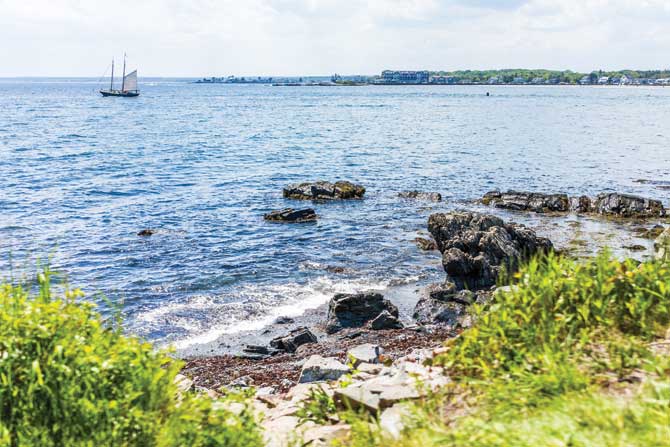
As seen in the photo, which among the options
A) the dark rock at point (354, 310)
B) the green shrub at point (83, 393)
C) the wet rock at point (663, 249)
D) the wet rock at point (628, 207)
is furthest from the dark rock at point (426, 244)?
the green shrub at point (83, 393)

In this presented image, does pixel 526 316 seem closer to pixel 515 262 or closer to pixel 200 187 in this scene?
pixel 515 262

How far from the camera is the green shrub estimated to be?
4.64 m

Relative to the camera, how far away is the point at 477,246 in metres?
21.4

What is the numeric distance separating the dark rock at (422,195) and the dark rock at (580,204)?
727 centimetres

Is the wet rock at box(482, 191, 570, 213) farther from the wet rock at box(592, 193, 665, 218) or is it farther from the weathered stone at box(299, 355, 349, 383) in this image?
the weathered stone at box(299, 355, 349, 383)

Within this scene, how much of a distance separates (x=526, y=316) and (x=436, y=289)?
12.9m

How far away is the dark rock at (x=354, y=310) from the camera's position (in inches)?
657

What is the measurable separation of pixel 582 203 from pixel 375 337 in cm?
2115

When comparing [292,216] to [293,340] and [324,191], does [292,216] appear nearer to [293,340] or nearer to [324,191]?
[324,191]

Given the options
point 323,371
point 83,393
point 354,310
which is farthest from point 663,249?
point 83,393

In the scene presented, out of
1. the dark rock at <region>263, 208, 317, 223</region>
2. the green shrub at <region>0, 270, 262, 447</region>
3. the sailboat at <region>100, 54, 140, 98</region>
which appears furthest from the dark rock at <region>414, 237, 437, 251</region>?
the sailboat at <region>100, 54, 140, 98</region>

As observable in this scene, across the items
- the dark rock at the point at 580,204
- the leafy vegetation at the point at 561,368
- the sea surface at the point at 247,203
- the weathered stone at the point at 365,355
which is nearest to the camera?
the leafy vegetation at the point at 561,368

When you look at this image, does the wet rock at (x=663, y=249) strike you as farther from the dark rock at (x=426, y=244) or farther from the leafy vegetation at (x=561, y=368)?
the dark rock at (x=426, y=244)

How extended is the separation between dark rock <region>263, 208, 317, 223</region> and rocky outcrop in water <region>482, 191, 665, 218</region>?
10.4 m
